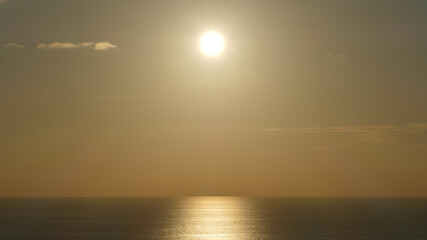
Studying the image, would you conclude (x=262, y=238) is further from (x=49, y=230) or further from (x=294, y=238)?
(x=49, y=230)

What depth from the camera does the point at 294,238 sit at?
14425 cm

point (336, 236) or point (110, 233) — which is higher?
point (110, 233)

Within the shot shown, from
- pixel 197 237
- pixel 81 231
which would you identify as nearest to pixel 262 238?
pixel 197 237

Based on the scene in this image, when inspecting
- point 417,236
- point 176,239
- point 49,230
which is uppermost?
point 49,230

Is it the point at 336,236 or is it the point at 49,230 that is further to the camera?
the point at 49,230

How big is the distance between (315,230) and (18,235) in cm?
9048

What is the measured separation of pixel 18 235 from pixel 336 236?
8986 centimetres

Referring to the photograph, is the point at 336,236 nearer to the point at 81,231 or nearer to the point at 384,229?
the point at 384,229

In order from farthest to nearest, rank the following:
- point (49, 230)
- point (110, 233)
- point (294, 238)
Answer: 1. point (49, 230)
2. point (110, 233)
3. point (294, 238)

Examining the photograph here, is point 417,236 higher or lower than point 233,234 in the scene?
lower

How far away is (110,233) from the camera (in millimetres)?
156125

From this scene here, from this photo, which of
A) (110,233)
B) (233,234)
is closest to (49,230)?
(110,233)

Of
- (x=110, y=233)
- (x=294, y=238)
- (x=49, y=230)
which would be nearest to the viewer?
(x=294, y=238)

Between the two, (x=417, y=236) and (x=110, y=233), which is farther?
(x=110, y=233)
